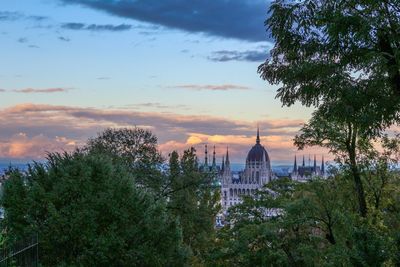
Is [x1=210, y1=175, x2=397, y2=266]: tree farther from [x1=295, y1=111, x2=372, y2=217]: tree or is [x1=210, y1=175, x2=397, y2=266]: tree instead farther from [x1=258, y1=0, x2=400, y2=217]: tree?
[x1=258, y1=0, x2=400, y2=217]: tree

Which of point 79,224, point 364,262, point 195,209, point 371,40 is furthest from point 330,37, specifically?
point 195,209

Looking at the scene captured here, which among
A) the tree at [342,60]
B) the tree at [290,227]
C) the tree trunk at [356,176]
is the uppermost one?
the tree at [342,60]

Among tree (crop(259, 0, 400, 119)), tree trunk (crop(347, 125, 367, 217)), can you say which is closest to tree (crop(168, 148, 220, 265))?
tree trunk (crop(347, 125, 367, 217))

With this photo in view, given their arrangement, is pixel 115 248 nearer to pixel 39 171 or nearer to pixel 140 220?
pixel 140 220

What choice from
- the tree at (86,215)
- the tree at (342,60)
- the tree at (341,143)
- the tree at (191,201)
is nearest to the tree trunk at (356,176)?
the tree at (341,143)

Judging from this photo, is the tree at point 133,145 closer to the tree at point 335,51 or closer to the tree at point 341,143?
the tree at point 341,143

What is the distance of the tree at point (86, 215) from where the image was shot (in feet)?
70.3

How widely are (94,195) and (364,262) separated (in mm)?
11972

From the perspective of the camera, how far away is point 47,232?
70.0 feet

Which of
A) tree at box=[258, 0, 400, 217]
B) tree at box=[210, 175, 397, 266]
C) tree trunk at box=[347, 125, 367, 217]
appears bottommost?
tree at box=[210, 175, 397, 266]

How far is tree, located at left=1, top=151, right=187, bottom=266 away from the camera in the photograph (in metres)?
21.4

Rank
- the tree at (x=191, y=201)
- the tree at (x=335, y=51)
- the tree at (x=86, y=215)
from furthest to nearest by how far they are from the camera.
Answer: the tree at (x=191, y=201) < the tree at (x=86, y=215) < the tree at (x=335, y=51)

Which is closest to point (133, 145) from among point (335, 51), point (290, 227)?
point (290, 227)

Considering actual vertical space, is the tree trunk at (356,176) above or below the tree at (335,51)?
below
